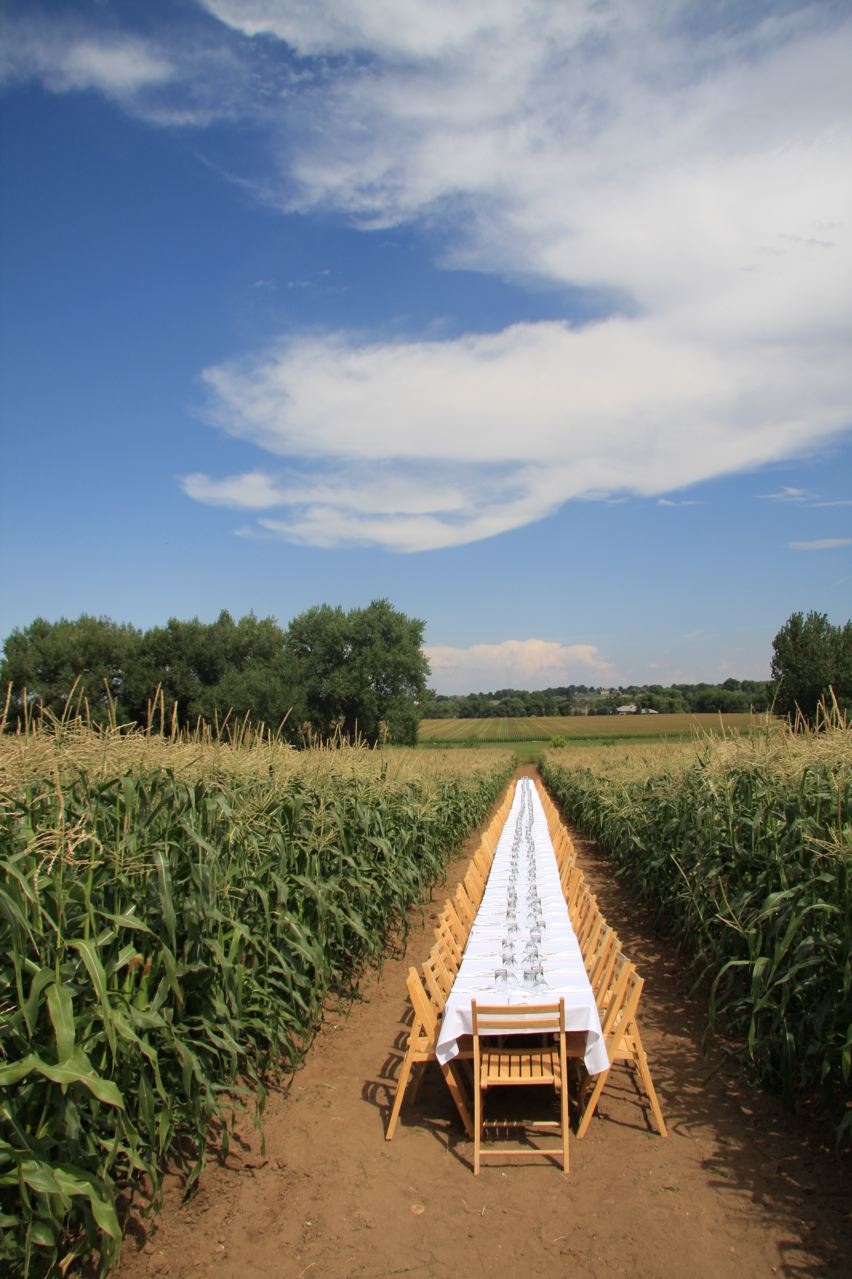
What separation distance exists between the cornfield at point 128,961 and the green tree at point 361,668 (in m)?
43.0

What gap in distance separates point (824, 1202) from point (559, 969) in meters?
1.83

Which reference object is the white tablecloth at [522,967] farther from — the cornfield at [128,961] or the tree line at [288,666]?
the tree line at [288,666]

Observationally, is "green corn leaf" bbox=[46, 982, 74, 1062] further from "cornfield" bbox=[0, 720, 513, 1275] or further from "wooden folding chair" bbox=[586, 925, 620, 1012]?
"wooden folding chair" bbox=[586, 925, 620, 1012]

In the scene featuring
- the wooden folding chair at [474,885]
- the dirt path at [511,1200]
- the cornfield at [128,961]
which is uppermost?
the cornfield at [128,961]

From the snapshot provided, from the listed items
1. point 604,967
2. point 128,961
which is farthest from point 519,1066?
point 128,961

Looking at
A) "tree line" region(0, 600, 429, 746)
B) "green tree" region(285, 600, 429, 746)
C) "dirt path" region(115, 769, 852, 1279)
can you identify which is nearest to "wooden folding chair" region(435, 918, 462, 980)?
"dirt path" region(115, 769, 852, 1279)

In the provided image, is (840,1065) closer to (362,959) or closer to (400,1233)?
(400,1233)

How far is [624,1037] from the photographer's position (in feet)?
15.0

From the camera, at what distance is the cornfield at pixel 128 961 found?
2736 millimetres

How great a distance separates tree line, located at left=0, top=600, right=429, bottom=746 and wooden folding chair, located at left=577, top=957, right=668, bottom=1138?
1244 inches

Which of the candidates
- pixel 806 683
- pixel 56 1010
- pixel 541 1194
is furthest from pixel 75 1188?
pixel 806 683

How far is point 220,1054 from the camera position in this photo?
12.7 feet

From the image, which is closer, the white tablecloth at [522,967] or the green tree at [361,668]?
the white tablecloth at [522,967]

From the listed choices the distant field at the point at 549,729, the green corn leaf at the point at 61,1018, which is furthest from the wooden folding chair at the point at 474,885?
the distant field at the point at 549,729
